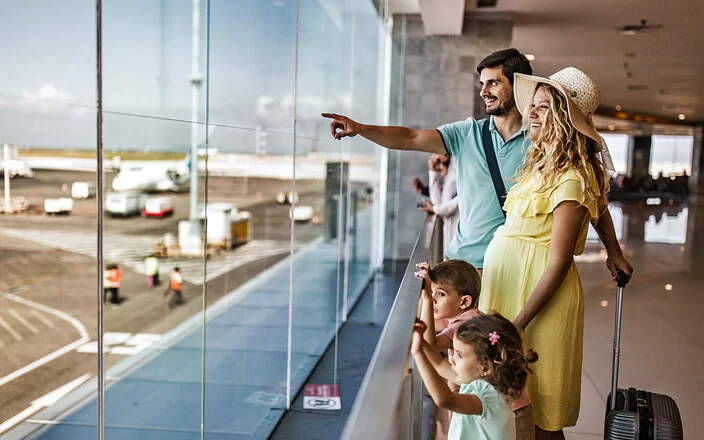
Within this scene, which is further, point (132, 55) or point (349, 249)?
point (349, 249)

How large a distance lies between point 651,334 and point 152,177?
5758 millimetres

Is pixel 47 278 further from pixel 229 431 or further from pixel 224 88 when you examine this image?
pixel 224 88

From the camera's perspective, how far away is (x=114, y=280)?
1041cm

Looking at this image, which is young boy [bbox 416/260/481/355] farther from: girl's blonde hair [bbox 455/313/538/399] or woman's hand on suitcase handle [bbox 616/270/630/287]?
woman's hand on suitcase handle [bbox 616/270/630/287]

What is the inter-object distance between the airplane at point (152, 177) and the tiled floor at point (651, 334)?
4.34 meters

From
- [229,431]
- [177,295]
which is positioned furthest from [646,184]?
[229,431]

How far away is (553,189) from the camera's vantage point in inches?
79.4

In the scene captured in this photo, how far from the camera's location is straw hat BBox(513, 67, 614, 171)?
2.03 metres

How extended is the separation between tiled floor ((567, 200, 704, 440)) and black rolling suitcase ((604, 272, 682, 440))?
0.91 metres

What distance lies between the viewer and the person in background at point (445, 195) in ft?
16.1

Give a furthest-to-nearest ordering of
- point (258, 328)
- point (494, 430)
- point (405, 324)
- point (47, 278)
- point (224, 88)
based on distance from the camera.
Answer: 1. point (258, 328)
2. point (224, 88)
3. point (47, 278)
4. point (494, 430)
5. point (405, 324)

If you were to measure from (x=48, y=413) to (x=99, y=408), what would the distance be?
1.57 m

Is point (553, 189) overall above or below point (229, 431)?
above

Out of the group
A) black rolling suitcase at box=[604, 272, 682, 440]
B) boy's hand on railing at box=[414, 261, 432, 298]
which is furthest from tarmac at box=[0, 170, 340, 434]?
black rolling suitcase at box=[604, 272, 682, 440]
